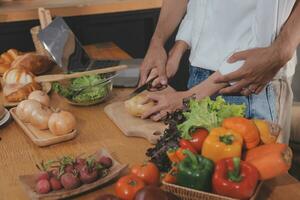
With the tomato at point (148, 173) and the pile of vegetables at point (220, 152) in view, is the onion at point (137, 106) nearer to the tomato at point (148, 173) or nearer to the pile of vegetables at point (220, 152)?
the pile of vegetables at point (220, 152)

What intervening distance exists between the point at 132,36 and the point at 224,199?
227cm

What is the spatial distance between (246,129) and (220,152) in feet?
0.29

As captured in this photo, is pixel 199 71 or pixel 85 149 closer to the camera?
pixel 85 149

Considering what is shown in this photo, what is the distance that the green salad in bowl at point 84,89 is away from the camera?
1680 mm

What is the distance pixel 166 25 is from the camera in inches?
80.0

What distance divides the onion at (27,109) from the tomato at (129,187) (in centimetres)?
55

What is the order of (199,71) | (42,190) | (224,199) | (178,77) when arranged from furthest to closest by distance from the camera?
(178,77) → (199,71) → (42,190) → (224,199)

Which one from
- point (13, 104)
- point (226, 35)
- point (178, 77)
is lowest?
point (178, 77)

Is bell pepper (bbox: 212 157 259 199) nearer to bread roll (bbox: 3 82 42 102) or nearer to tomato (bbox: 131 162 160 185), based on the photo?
tomato (bbox: 131 162 160 185)

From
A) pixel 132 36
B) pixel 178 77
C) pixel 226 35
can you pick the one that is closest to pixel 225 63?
pixel 226 35

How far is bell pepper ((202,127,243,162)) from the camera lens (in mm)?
1059

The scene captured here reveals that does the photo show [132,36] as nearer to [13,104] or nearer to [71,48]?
[71,48]

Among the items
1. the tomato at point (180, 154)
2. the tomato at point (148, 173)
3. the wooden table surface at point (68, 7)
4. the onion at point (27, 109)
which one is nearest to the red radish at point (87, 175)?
the tomato at point (148, 173)

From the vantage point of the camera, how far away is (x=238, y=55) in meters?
1.60
